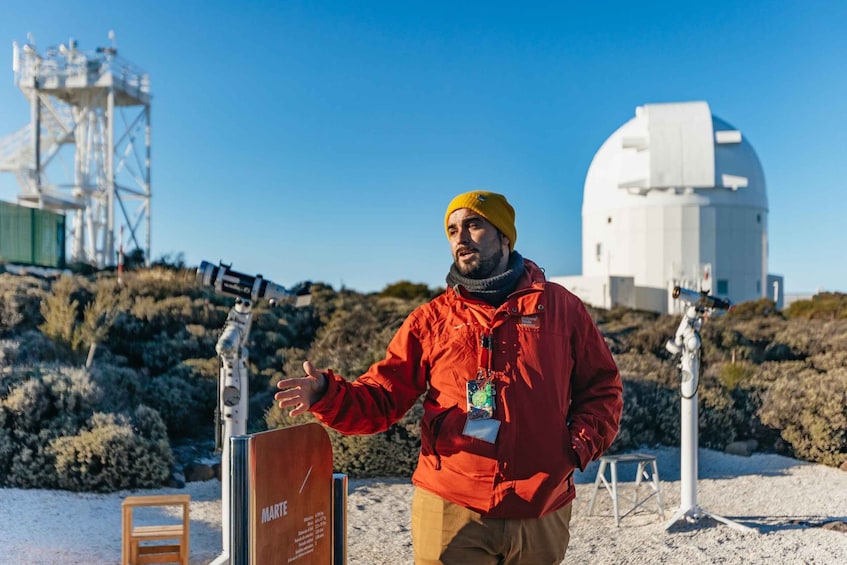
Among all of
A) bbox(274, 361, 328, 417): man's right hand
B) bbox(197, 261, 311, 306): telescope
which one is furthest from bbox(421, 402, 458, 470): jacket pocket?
bbox(197, 261, 311, 306): telescope

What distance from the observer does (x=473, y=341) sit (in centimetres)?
244

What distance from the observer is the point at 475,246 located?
2.53 metres

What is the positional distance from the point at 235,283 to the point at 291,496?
1475mm

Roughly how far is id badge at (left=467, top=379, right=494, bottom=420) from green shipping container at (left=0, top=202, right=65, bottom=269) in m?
18.3

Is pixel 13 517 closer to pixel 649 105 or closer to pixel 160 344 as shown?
pixel 160 344

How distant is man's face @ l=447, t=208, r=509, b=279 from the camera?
8.27 feet

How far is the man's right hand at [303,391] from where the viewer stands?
2.36 metres

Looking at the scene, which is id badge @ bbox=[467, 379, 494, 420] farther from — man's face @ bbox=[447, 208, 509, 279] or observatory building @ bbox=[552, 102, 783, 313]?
observatory building @ bbox=[552, 102, 783, 313]

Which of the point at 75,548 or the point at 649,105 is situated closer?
the point at 75,548

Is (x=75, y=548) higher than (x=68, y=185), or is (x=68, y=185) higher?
(x=68, y=185)

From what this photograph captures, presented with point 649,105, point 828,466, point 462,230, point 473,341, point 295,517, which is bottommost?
point 828,466

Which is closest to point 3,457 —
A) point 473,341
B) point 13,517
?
point 13,517

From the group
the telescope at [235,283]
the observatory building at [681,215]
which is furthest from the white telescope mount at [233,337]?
the observatory building at [681,215]

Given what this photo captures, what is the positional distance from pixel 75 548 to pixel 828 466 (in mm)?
6923
